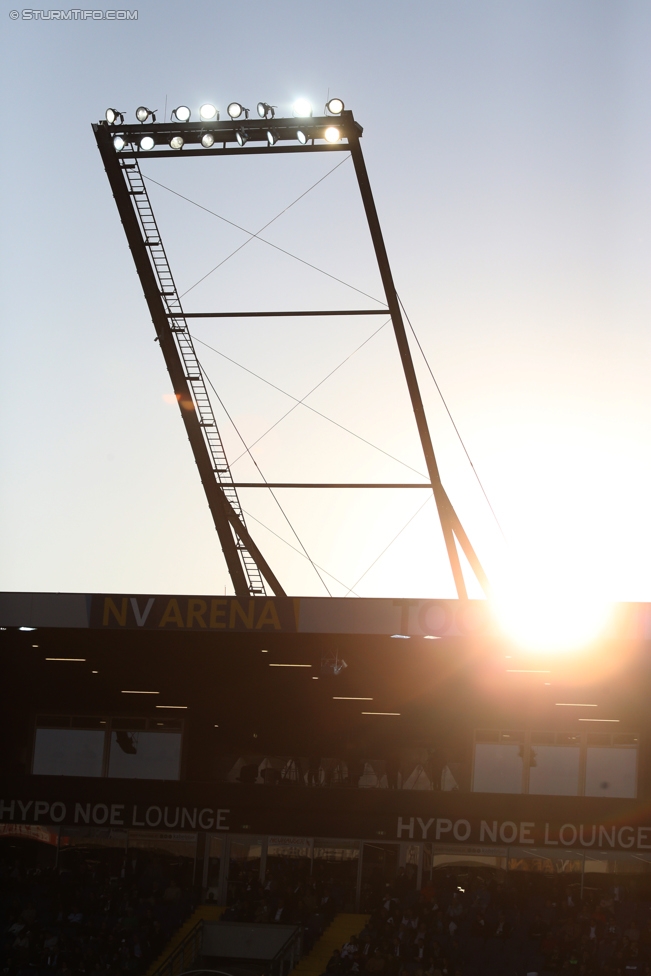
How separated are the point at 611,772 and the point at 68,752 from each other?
13.6 m

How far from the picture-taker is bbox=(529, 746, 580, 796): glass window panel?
1185 inches

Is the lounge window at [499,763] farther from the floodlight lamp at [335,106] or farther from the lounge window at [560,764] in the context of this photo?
the floodlight lamp at [335,106]

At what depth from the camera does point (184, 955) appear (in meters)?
28.3

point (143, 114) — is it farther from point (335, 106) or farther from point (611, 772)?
point (611, 772)

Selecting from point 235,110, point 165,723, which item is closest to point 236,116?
point 235,110

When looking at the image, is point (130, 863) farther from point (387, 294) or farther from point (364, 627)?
point (387, 294)

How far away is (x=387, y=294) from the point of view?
31.2 metres

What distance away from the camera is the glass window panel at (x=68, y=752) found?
→ 31.8 metres

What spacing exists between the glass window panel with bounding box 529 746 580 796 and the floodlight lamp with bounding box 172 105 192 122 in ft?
56.3

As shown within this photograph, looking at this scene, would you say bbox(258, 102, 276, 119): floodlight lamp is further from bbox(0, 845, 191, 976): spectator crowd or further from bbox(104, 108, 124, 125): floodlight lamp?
bbox(0, 845, 191, 976): spectator crowd

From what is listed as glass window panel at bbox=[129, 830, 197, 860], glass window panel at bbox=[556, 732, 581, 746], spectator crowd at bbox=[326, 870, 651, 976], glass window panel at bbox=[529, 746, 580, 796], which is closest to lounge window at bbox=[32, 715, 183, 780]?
glass window panel at bbox=[129, 830, 197, 860]

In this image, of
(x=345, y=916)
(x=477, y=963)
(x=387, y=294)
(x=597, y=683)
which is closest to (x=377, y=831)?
(x=345, y=916)

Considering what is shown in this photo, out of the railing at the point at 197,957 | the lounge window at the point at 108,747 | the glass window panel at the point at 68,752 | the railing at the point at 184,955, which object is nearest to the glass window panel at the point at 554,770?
the railing at the point at 197,957

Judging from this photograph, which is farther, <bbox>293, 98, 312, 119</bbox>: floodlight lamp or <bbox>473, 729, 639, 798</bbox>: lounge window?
<bbox>473, 729, 639, 798</bbox>: lounge window
